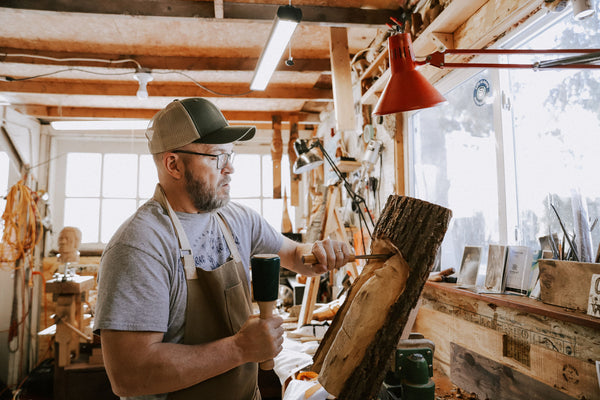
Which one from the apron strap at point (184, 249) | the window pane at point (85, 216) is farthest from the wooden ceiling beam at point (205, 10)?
the window pane at point (85, 216)

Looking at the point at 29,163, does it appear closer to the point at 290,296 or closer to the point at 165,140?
the point at 290,296

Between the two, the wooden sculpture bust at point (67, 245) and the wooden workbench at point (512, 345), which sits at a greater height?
the wooden sculpture bust at point (67, 245)

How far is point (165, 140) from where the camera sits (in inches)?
60.9

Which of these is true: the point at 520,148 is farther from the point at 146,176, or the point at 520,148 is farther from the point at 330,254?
the point at 146,176

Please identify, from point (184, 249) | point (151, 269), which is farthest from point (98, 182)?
point (151, 269)

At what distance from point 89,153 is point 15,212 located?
6.47 feet

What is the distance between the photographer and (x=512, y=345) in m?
1.74

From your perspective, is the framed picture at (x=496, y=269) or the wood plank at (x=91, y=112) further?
the wood plank at (x=91, y=112)

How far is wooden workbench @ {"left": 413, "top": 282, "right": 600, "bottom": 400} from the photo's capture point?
4.63ft

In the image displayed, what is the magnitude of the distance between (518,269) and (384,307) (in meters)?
0.96

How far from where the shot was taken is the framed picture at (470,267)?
2.15 m

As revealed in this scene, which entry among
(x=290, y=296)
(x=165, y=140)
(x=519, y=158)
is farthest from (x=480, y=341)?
(x=290, y=296)

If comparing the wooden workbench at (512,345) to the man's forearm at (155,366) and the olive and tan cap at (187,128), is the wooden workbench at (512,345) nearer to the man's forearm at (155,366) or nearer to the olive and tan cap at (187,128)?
the man's forearm at (155,366)

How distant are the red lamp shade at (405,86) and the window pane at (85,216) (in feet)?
25.1
